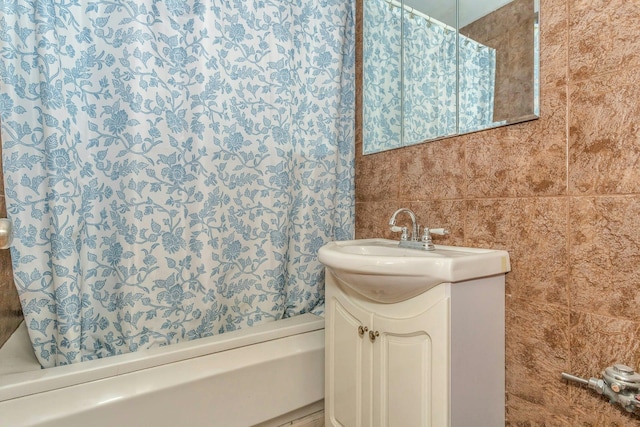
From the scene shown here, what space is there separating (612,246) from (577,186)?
0.52 feet

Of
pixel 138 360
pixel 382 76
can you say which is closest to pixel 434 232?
pixel 382 76

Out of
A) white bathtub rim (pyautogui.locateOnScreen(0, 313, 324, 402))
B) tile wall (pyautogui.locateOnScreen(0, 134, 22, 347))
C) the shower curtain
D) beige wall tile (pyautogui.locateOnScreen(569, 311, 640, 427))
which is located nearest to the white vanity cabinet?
beige wall tile (pyautogui.locateOnScreen(569, 311, 640, 427))

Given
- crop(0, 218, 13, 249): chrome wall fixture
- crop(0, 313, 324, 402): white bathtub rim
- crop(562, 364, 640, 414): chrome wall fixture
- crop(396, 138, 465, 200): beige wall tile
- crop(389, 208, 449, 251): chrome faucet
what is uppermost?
crop(396, 138, 465, 200): beige wall tile

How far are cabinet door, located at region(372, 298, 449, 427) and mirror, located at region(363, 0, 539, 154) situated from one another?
0.64 metres

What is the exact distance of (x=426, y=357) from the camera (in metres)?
0.80

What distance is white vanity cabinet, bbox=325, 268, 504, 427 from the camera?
0.78 m

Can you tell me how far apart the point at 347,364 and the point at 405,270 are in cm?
A: 44

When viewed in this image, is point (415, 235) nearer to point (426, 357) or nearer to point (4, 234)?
point (426, 357)

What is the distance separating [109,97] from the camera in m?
1.01

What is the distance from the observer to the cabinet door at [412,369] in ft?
2.54

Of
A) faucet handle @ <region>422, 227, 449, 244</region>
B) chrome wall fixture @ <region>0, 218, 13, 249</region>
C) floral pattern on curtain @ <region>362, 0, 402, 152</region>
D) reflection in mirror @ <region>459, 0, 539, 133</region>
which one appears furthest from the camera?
floral pattern on curtain @ <region>362, 0, 402, 152</region>

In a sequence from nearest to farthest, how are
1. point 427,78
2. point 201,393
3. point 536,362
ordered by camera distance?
point 536,362 → point 201,393 → point 427,78

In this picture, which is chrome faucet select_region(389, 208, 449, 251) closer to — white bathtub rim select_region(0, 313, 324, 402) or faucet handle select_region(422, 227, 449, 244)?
faucet handle select_region(422, 227, 449, 244)

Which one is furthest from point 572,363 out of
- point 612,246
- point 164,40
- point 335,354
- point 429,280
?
point 164,40
